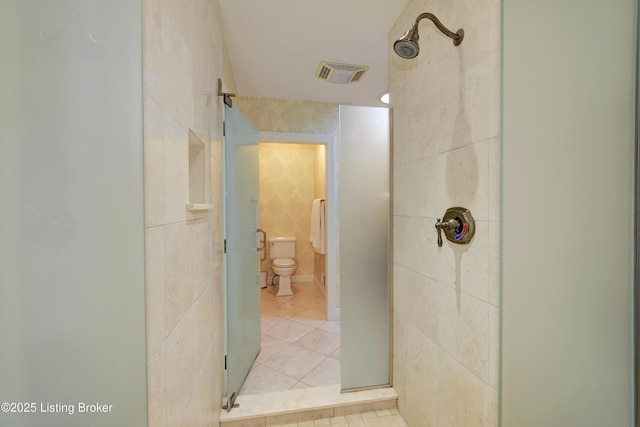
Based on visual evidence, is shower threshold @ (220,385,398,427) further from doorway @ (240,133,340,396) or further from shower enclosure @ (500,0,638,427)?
shower enclosure @ (500,0,638,427)

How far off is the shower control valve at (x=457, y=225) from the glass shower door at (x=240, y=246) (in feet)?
4.18

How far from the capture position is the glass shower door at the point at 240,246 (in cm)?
169

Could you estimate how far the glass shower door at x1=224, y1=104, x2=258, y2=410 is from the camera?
169cm

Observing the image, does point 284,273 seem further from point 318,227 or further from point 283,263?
point 318,227

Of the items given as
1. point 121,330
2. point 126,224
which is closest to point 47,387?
point 121,330

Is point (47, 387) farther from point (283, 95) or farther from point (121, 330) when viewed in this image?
point (283, 95)

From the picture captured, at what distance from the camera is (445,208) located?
1171 mm

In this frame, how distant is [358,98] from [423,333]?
2.38 m

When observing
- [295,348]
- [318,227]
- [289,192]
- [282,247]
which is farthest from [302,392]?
[289,192]

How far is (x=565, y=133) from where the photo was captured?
0.67 m

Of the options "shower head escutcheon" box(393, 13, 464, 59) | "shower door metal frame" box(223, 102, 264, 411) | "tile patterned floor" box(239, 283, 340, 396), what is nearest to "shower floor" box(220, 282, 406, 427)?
"tile patterned floor" box(239, 283, 340, 396)

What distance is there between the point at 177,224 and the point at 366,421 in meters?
1.65

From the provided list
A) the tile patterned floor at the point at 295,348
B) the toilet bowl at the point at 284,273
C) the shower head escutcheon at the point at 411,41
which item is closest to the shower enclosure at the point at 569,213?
the shower head escutcheon at the point at 411,41

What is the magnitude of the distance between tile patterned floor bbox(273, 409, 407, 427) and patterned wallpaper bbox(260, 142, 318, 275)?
9.60 feet
